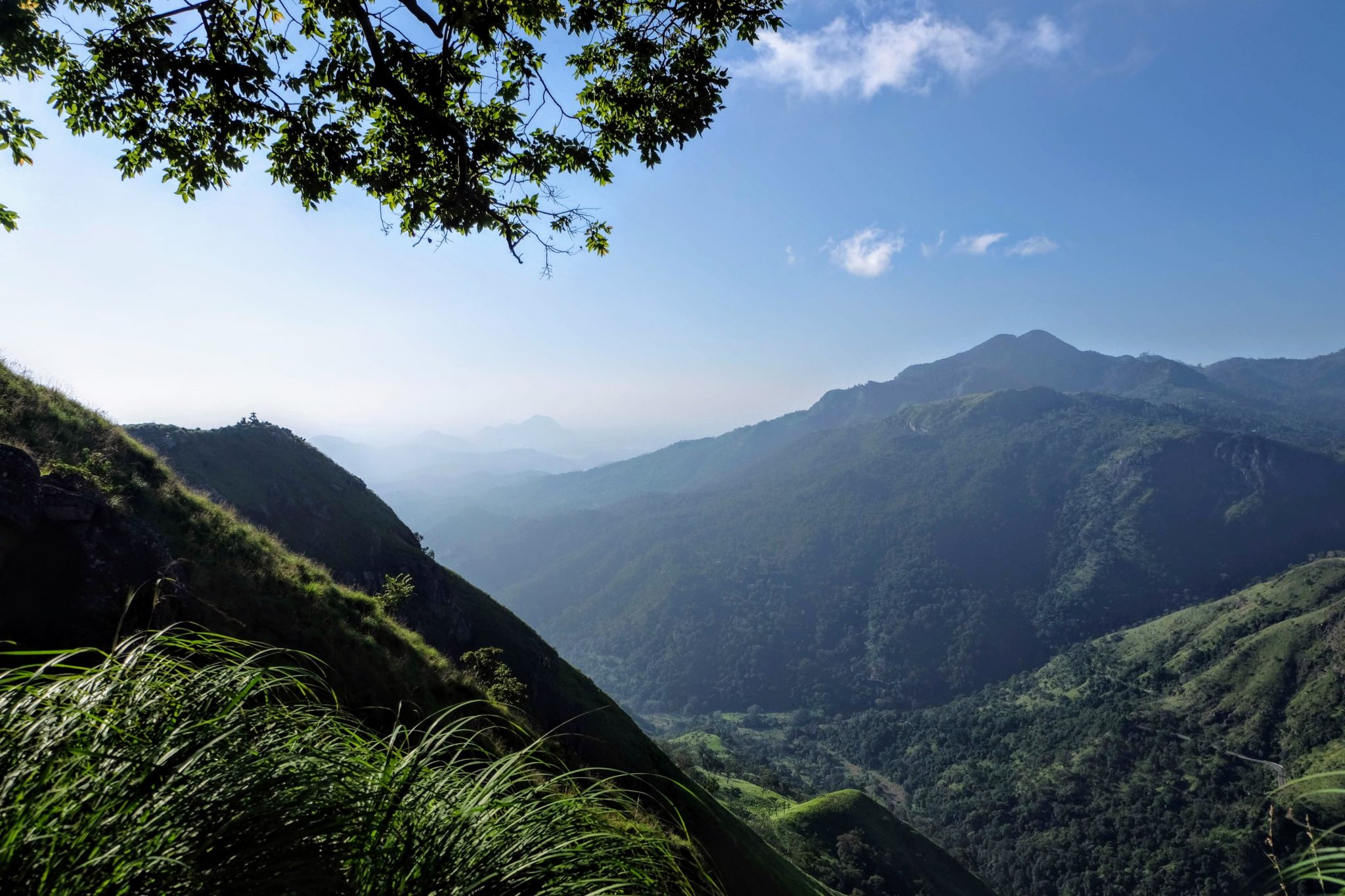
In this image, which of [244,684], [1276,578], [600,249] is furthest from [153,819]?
[1276,578]

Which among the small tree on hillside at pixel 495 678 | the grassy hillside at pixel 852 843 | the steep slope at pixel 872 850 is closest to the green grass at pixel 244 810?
the small tree on hillside at pixel 495 678

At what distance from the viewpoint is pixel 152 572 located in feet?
33.8

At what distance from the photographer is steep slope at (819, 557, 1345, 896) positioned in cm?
9825

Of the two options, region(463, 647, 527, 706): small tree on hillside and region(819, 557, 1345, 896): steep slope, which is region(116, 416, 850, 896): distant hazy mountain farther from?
region(819, 557, 1345, 896): steep slope

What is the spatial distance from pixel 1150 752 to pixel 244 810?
175432 millimetres

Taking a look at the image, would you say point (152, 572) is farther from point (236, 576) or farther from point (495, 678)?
point (495, 678)

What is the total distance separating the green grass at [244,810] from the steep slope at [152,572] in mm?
3606

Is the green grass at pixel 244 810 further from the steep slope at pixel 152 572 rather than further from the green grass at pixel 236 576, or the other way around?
the green grass at pixel 236 576

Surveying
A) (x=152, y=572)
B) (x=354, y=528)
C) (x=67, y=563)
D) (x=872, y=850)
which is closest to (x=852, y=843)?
(x=872, y=850)

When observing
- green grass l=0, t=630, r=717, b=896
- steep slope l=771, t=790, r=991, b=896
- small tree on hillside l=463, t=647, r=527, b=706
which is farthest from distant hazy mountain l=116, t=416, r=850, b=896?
steep slope l=771, t=790, r=991, b=896

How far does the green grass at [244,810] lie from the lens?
163 centimetres

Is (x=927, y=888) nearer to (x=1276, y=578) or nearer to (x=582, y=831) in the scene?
(x=582, y=831)

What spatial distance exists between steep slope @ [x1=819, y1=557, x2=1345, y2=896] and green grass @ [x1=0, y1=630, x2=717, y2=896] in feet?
382

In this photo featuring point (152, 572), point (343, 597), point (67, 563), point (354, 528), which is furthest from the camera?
point (354, 528)
